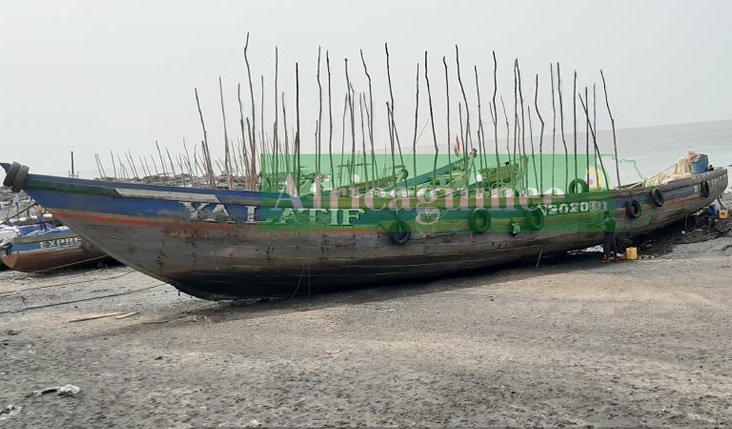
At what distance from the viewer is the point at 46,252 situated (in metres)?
16.2

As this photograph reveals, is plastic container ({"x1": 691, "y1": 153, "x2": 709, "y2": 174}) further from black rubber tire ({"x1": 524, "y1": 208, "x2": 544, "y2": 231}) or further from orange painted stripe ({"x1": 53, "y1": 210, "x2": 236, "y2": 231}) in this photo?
orange painted stripe ({"x1": 53, "y1": 210, "x2": 236, "y2": 231})

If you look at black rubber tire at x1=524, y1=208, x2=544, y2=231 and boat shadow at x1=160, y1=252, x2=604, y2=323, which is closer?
boat shadow at x1=160, y1=252, x2=604, y2=323

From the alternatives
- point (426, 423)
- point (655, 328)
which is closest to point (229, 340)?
point (426, 423)

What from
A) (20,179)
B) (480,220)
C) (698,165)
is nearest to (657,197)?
(698,165)

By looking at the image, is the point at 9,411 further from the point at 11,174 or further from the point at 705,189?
the point at 705,189

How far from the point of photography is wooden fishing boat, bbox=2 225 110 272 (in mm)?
16172

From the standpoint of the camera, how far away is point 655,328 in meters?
5.97

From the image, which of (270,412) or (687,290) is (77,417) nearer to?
(270,412)

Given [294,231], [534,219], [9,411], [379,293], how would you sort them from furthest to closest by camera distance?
[534,219] < [379,293] < [294,231] < [9,411]

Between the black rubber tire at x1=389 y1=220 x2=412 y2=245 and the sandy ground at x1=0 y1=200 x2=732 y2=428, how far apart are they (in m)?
0.77

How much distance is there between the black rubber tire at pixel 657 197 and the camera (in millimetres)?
12281

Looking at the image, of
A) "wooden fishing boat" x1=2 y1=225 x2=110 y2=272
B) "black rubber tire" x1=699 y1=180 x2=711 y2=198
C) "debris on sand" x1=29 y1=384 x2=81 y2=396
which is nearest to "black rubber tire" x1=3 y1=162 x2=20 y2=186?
"debris on sand" x1=29 y1=384 x2=81 y2=396

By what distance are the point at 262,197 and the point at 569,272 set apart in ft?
16.9

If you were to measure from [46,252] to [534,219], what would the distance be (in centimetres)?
1232
